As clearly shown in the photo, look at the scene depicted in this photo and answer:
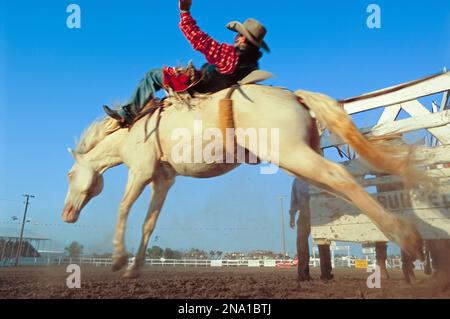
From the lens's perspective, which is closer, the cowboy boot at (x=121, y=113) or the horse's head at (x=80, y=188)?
the cowboy boot at (x=121, y=113)

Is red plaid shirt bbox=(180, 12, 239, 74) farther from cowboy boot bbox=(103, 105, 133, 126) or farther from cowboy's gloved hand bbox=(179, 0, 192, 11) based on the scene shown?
cowboy boot bbox=(103, 105, 133, 126)

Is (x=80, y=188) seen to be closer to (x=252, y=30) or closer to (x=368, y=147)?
(x=252, y=30)

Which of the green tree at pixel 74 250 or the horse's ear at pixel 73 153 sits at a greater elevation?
the horse's ear at pixel 73 153

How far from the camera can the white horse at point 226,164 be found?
240 centimetres

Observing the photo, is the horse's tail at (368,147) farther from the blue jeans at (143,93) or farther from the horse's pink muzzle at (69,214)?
the horse's pink muzzle at (69,214)

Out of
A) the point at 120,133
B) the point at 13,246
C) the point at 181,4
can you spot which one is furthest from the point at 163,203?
the point at 13,246

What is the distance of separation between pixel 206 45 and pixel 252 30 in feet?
1.38

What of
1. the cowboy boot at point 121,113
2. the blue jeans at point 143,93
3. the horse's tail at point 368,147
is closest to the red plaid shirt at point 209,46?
the blue jeans at point 143,93

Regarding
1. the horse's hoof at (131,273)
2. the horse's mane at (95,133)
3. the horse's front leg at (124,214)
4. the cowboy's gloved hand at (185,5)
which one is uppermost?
the cowboy's gloved hand at (185,5)

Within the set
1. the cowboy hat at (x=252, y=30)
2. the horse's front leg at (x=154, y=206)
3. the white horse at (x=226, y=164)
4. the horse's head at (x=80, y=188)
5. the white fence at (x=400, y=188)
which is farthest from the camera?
the horse's head at (x=80, y=188)

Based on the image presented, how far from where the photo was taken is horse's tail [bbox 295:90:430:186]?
2.61 meters

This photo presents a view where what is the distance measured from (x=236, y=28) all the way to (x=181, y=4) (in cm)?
51

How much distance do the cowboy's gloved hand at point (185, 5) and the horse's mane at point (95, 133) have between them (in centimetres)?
139
